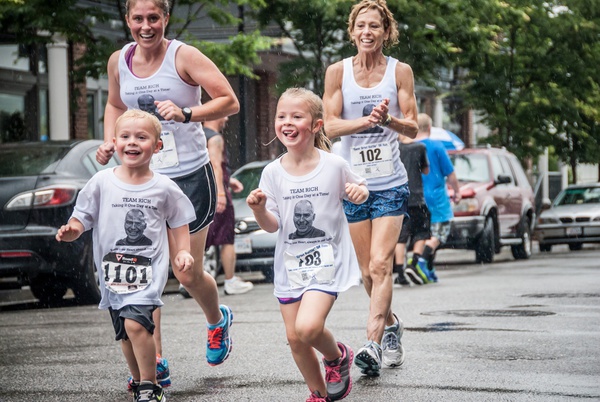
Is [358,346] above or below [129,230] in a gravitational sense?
below

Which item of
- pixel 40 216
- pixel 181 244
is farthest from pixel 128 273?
pixel 40 216

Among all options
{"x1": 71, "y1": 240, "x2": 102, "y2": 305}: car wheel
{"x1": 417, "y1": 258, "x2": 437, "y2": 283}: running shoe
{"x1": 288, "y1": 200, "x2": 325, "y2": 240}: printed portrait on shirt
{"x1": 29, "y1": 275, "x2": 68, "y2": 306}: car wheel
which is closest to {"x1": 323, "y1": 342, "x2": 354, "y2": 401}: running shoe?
{"x1": 288, "y1": 200, "x2": 325, "y2": 240}: printed portrait on shirt

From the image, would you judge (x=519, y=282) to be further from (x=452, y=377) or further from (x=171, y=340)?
(x=452, y=377)

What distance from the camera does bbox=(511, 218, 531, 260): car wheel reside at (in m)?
20.8

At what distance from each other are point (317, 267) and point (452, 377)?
1.32 m

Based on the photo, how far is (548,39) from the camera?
27.1m

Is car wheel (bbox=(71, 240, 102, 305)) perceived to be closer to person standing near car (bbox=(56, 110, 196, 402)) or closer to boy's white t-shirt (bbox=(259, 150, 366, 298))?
person standing near car (bbox=(56, 110, 196, 402))

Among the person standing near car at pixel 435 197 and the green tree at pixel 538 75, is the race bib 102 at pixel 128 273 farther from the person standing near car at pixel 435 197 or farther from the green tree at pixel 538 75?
the green tree at pixel 538 75

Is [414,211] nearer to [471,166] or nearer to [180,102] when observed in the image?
[471,166]

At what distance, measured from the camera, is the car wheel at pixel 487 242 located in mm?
18922

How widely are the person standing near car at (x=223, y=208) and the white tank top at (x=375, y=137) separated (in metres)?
5.24

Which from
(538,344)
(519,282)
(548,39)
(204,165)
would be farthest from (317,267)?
(548,39)

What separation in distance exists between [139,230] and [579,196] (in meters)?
21.0

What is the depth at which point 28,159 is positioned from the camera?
11469mm
